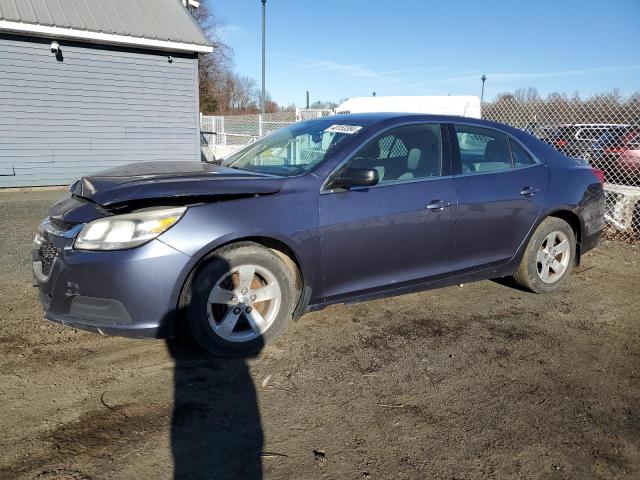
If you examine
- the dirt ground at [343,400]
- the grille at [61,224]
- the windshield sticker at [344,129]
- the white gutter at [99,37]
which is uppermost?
the white gutter at [99,37]

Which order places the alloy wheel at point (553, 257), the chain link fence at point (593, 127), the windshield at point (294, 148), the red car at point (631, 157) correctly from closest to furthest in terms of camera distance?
the windshield at point (294, 148)
the alloy wheel at point (553, 257)
the chain link fence at point (593, 127)
the red car at point (631, 157)

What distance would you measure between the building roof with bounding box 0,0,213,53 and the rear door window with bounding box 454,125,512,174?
891cm

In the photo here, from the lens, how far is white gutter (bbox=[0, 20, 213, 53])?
9430 mm

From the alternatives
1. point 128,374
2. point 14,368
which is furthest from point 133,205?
point 14,368

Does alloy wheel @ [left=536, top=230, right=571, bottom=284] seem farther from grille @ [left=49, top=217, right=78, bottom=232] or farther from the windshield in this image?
grille @ [left=49, top=217, right=78, bottom=232]

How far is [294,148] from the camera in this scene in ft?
13.3

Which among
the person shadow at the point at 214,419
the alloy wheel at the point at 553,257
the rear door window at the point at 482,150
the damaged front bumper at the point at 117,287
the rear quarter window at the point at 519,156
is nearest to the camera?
the person shadow at the point at 214,419

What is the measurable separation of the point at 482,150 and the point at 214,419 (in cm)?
309

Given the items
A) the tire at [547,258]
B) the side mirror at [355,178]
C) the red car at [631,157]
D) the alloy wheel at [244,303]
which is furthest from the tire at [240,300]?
the red car at [631,157]

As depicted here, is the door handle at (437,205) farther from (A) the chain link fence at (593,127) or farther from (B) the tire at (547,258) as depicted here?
(A) the chain link fence at (593,127)

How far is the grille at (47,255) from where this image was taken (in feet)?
10.0

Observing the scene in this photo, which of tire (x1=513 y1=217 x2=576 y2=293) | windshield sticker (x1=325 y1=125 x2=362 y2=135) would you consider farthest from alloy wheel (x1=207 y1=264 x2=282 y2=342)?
tire (x1=513 y1=217 x2=576 y2=293)

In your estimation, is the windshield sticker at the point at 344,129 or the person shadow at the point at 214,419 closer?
the person shadow at the point at 214,419

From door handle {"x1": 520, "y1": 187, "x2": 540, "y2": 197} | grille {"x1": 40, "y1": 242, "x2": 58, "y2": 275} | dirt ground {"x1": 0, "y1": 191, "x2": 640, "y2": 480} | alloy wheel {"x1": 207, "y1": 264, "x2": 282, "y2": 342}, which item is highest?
door handle {"x1": 520, "y1": 187, "x2": 540, "y2": 197}
